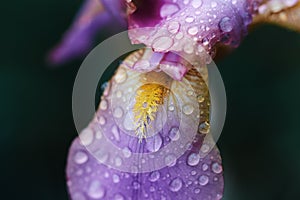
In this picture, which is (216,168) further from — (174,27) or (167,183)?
(174,27)

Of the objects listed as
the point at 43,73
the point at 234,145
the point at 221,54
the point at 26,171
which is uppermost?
the point at 221,54

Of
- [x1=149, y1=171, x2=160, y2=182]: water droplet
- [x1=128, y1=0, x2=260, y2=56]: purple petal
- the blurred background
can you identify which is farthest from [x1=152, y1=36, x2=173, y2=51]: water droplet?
the blurred background

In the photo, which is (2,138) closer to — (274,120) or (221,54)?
(274,120)

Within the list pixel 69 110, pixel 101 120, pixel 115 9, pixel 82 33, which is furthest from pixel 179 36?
pixel 69 110

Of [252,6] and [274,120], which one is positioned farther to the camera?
[274,120]

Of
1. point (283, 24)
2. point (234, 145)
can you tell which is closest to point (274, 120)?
point (234, 145)

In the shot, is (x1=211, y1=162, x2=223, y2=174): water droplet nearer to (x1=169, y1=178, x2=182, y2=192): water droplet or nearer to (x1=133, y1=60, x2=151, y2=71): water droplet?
(x1=169, y1=178, x2=182, y2=192): water droplet

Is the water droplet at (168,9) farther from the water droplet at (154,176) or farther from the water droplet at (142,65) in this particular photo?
the water droplet at (154,176)

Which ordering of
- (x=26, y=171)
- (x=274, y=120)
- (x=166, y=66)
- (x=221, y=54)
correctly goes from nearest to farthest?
(x=166, y=66) < (x=221, y=54) < (x=274, y=120) < (x=26, y=171)
